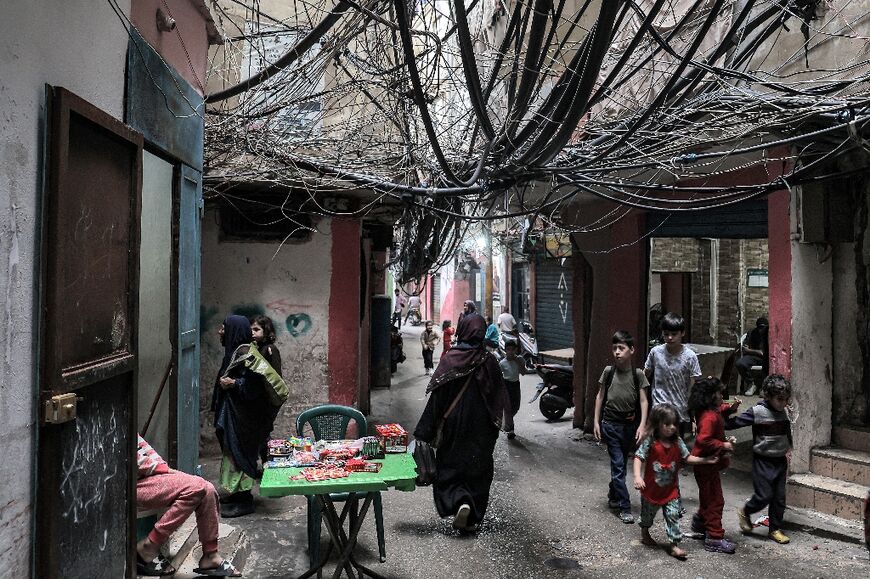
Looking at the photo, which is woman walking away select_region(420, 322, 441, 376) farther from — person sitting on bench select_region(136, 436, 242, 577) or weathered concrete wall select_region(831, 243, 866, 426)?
person sitting on bench select_region(136, 436, 242, 577)

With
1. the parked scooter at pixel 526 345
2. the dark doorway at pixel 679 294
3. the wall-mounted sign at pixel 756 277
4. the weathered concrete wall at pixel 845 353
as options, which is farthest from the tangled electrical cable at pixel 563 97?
the dark doorway at pixel 679 294

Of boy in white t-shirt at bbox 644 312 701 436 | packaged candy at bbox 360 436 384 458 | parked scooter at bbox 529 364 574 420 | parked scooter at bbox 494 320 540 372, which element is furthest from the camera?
parked scooter at bbox 494 320 540 372

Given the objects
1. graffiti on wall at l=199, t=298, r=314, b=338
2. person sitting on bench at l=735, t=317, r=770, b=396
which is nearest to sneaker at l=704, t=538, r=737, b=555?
graffiti on wall at l=199, t=298, r=314, b=338

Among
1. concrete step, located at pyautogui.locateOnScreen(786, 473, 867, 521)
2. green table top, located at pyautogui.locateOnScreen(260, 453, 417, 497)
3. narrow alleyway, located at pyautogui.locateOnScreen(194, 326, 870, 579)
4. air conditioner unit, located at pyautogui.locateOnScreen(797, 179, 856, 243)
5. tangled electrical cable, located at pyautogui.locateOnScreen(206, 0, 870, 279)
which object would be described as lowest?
narrow alleyway, located at pyautogui.locateOnScreen(194, 326, 870, 579)

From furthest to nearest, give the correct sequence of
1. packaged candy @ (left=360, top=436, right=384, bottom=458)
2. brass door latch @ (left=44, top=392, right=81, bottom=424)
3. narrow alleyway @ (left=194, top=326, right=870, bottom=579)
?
narrow alleyway @ (left=194, top=326, right=870, bottom=579)
packaged candy @ (left=360, top=436, right=384, bottom=458)
brass door latch @ (left=44, top=392, right=81, bottom=424)

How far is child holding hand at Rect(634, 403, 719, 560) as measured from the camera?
4902mm

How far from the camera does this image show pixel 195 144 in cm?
Result: 472

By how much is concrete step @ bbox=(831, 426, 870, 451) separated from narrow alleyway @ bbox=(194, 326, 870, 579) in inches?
40.3

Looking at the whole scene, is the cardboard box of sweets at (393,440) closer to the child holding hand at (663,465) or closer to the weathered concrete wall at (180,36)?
the child holding hand at (663,465)

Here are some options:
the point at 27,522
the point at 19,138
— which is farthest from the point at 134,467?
the point at 19,138

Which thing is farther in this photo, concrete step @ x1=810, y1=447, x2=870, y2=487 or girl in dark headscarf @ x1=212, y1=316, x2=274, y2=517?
concrete step @ x1=810, y1=447, x2=870, y2=487

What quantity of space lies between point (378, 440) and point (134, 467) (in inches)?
66.8

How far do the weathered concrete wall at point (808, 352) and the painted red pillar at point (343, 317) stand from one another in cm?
492

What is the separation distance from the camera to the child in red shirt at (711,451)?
500 centimetres
